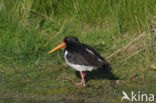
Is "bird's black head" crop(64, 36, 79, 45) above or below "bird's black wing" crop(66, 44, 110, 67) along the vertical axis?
above

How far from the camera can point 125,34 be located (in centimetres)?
990

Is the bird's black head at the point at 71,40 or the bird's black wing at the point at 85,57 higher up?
the bird's black head at the point at 71,40

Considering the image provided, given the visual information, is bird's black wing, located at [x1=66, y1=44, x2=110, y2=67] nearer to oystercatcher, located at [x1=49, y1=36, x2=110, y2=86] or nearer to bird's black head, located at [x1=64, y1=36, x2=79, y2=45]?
oystercatcher, located at [x1=49, y1=36, x2=110, y2=86]

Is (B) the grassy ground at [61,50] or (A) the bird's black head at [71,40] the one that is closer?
(B) the grassy ground at [61,50]

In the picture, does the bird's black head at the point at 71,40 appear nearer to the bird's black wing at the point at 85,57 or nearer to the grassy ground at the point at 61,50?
the bird's black wing at the point at 85,57

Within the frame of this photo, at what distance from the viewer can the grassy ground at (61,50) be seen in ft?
25.2

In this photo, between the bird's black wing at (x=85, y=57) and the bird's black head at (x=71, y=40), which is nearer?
the bird's black wing at (x=85, y=57)

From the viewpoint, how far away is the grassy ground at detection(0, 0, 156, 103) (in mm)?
7684

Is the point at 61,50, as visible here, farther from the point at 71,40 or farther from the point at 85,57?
the point at 85,57

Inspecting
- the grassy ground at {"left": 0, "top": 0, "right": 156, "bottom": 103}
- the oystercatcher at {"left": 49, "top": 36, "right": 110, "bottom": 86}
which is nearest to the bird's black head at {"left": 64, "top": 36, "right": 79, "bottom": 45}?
the oystercatcher at {"left": 49, "top": 36, "right": 110, "bottom": 86}

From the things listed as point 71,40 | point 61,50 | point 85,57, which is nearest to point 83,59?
point 85,57

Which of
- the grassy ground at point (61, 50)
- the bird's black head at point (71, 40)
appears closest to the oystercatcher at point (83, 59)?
the bird's black head at point (71, 40)

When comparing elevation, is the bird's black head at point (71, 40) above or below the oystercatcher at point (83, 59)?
above

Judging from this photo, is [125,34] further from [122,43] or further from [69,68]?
[69,68]
